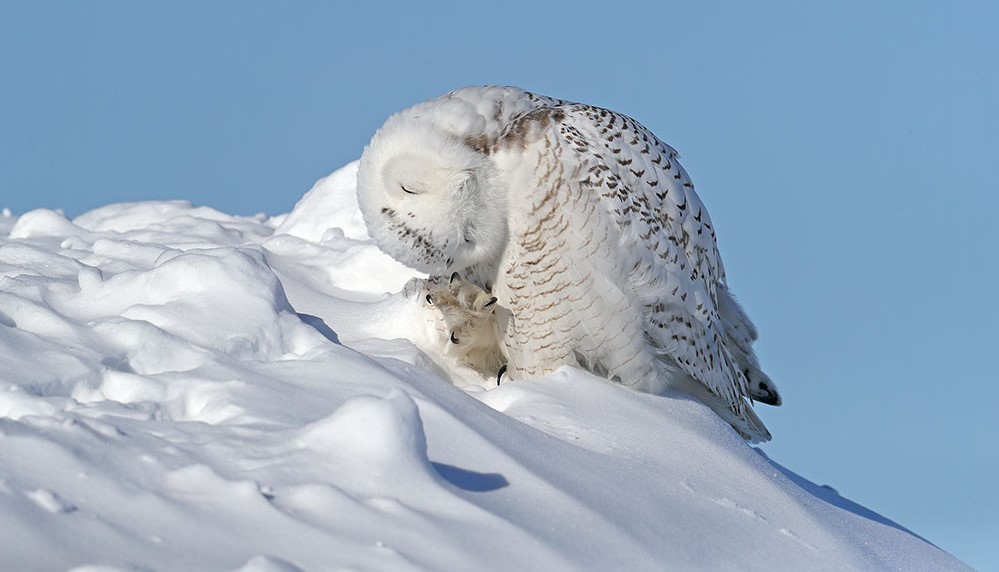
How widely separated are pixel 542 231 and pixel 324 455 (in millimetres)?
2046

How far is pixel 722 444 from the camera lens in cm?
471

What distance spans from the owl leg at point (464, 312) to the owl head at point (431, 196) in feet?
0.47

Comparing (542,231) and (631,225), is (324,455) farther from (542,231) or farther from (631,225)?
(631,225)

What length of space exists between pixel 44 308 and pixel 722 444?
2629 mm

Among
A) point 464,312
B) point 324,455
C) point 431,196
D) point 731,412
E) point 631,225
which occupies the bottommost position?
point 324,455

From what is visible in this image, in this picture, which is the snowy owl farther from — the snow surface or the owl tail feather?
the snow surface

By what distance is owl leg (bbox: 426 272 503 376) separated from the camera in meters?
5.12

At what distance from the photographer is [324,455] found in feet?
9.80

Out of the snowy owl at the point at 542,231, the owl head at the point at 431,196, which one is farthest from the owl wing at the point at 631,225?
the owl head at the point at 431,196

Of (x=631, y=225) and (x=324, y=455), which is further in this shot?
(x=631, y=225)

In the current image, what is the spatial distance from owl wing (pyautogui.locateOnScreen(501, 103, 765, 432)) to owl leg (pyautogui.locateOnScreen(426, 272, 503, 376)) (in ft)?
1.06

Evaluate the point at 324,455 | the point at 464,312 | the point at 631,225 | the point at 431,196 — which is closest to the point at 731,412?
the point at 631,225

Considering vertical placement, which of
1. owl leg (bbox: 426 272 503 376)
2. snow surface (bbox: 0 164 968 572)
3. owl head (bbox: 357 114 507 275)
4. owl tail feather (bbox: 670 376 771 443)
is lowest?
snow surface (bbox: 0 164 968 572)

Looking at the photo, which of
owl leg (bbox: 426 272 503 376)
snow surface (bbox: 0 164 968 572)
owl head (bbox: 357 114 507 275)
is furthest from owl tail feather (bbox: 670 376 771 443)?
owl head (bbox: 357 114 507 275)
